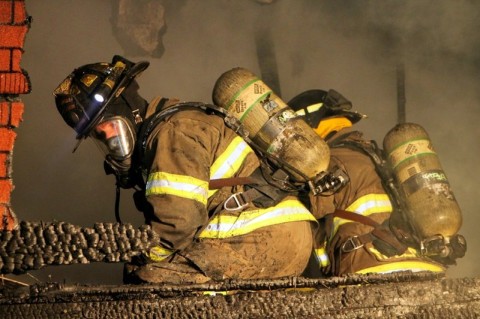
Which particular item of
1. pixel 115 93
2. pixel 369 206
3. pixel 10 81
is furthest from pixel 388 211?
pixel 10 81

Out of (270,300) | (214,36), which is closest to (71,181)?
(214,36)

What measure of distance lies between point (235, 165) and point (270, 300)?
1.09 metres

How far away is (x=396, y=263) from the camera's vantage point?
388 centimetres

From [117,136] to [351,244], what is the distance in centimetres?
187

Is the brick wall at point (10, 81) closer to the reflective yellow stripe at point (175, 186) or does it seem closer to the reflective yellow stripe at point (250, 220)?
the reflective yellow stripe at point (175, 186)

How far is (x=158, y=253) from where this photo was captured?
3.15 meters

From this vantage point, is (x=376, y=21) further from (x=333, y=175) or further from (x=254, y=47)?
A: (x=333, y=175)

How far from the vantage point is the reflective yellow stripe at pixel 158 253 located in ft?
10.3

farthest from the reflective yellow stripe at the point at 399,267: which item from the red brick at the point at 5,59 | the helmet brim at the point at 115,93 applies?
the red brick at the point at 5,59

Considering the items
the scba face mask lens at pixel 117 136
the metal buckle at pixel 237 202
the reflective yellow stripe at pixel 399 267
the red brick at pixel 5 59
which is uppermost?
the red brick at pixel 5 59

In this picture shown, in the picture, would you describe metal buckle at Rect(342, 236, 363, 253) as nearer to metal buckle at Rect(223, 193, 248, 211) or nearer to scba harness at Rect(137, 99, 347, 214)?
scba harness at Rect(137, 99, 347, 214)

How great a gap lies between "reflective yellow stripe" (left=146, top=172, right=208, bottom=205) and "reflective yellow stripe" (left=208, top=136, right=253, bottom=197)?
0.29 m

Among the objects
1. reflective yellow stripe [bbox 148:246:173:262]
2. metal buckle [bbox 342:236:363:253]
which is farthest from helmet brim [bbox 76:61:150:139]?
metal buckle [bbox 342:236:363:253]

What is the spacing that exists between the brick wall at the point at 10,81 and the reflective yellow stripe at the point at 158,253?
0.79 m
